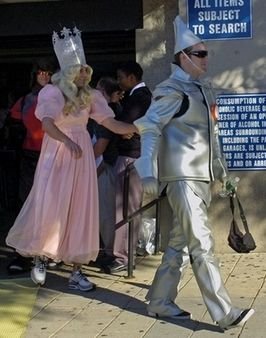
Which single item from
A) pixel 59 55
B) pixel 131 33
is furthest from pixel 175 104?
pixel 131 33

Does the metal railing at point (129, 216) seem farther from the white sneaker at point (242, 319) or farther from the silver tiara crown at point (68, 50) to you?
the white sneaker at point (242, 319)

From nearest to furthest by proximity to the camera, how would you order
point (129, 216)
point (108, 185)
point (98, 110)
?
1. point (98, 110)
2. point (129, 216)
3. point (108, 185)

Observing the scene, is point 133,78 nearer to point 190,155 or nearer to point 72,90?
point 72,90

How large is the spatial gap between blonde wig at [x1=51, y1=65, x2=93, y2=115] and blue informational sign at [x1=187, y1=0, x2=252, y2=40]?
1540mm

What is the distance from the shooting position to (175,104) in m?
5.42

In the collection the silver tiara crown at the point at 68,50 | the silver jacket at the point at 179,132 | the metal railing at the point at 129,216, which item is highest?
the silver tiara crown at the point at 68,50

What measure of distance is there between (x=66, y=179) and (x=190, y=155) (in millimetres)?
1402

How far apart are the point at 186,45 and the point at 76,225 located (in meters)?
1.81

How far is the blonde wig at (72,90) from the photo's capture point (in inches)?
253

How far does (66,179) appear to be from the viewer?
6535mm

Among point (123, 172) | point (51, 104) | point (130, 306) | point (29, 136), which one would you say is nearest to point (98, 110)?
point (51, 104)

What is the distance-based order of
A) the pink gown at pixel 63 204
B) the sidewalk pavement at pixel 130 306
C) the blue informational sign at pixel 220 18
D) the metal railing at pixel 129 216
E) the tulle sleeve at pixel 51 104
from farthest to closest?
1. the blue informational sign at pixel 220 18
2. the metal railing at pixel 129 216
3. the pink gown at pixel 63 204
4. the tulle sleeve at pixel 51 104
5. the sidewalk pavement at pixel 130 306

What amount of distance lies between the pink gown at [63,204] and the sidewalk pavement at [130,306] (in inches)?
14.6

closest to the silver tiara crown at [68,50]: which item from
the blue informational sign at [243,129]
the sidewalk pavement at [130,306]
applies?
the blue informational sign at [243,129]
